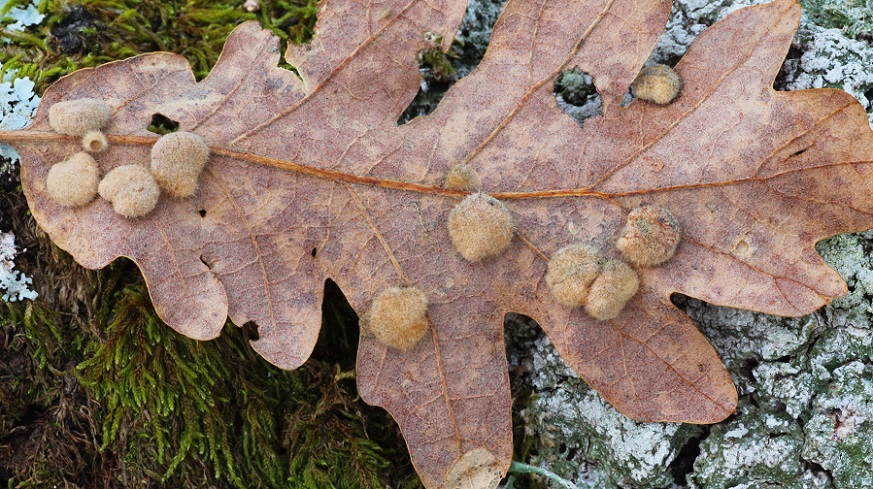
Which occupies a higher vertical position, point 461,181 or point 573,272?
point 461,181

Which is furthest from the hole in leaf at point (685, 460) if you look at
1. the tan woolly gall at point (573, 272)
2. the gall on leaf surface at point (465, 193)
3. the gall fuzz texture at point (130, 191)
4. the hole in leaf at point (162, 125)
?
the hole in leaf at point (162, 125)

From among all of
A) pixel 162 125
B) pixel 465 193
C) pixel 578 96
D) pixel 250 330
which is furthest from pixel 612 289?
pixel 162 125

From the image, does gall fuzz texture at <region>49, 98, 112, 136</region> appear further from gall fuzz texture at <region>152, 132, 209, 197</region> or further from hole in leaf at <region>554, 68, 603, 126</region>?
hole in leaf at <region>554, 68, 603, 126</region>

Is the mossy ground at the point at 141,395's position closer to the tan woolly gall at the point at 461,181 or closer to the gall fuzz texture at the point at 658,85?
the tan woolly gall at the point at 461,181

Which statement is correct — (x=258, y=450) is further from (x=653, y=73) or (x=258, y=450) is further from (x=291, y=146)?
(x=653, y=73)

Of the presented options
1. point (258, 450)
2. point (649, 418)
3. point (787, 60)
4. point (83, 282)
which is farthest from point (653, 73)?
point (83, 282)

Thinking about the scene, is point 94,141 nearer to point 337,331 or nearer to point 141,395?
point 141,395

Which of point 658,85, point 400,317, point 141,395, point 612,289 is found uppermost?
point 658,85
